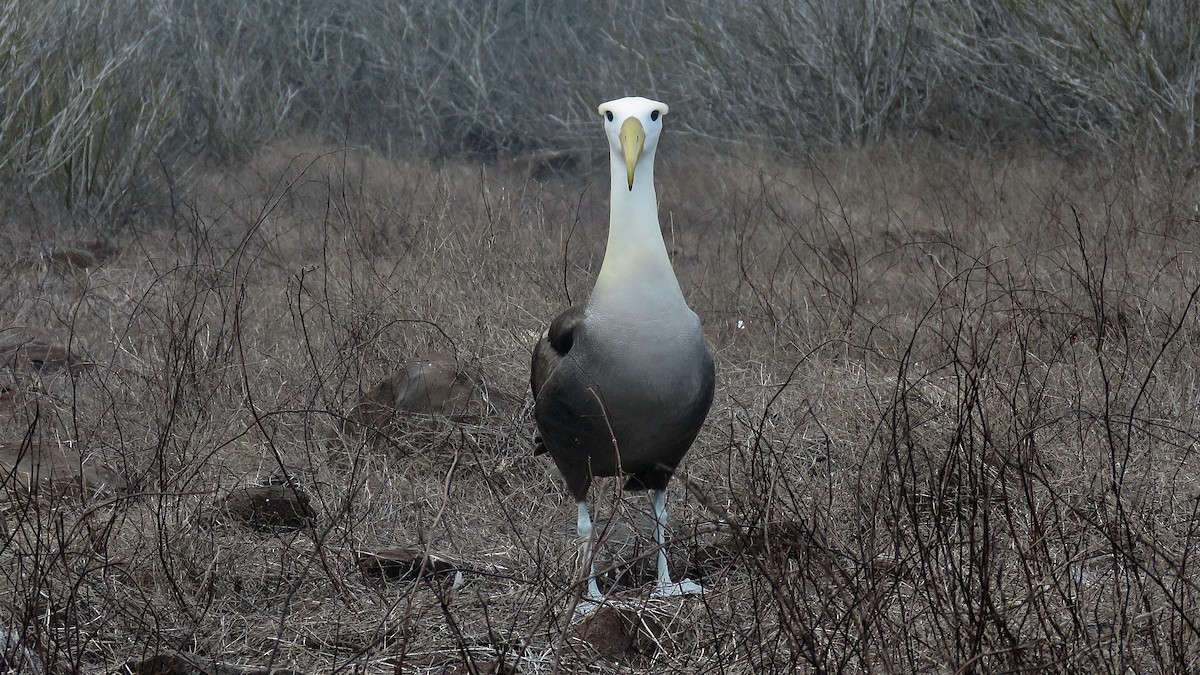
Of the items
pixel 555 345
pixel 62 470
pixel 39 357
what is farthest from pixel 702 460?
pixel 39 357

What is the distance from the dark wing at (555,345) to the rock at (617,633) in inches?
23.3

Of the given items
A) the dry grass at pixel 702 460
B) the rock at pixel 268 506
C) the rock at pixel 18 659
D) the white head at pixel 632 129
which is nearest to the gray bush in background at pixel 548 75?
the dry grass at pixel 702 460

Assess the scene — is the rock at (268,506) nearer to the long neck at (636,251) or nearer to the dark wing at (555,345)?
the dark wing at (555,345)

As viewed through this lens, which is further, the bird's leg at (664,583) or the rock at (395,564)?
the rock at (395,564)

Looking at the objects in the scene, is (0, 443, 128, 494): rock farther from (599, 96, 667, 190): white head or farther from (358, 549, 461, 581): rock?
(599, 96, 667, 190): white head

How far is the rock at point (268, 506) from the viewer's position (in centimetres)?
327

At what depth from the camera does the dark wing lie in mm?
2881

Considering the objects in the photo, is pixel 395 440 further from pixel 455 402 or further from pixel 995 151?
pixel 995 151

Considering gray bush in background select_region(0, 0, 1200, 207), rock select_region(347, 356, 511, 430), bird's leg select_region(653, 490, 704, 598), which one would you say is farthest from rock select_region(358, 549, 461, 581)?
gray bush in background select_region(0, 0, 1200, 207)

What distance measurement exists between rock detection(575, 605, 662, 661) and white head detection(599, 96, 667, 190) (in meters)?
0.91

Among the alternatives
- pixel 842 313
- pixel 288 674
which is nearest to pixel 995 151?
pixel 842 313

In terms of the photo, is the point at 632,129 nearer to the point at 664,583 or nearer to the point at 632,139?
the point at 632,139

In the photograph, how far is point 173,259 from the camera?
6938 mm

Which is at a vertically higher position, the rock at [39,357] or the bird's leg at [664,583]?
the bird's leg at [664,583]
